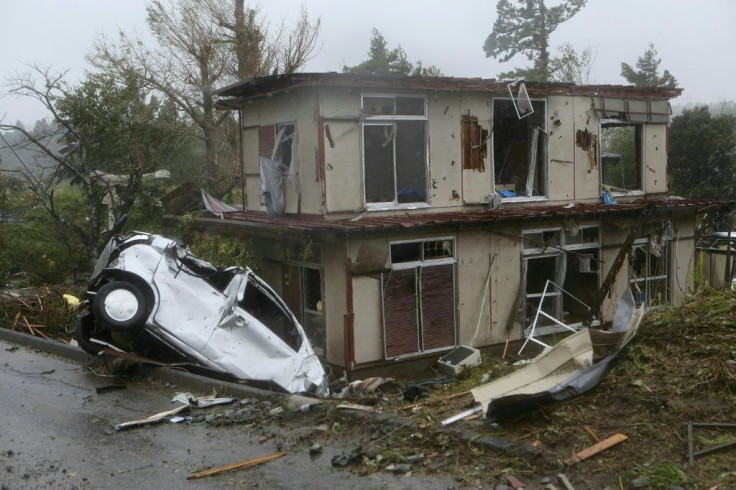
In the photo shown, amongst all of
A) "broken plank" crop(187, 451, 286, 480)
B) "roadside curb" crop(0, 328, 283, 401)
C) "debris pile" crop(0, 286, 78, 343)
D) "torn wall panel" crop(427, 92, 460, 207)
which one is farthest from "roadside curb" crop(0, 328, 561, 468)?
"torn wall panel" crop(427, 92, 460, 207)

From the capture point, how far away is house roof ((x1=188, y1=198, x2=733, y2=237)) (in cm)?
1209

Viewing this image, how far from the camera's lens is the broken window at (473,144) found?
14.2 m

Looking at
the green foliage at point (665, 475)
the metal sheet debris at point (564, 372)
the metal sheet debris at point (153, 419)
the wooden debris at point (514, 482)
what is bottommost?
the metal sheet debris at point (153, 419)

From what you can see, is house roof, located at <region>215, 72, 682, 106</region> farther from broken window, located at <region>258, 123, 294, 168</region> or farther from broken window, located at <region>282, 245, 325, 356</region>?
broken window, located at <region>282, 245, 325, 356</region>

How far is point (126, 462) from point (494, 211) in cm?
957

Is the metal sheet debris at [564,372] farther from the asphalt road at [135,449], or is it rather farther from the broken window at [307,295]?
the broken window at [307,295]

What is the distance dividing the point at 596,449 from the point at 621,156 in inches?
821

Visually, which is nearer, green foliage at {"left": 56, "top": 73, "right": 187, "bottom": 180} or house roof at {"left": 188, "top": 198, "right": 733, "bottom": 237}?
house roof at {"left": 188, "top": 198, "right": 733, "bottom": 237}

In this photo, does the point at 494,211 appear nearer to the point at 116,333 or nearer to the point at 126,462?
the point at 116,333

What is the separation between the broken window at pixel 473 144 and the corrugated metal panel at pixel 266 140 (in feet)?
12.7

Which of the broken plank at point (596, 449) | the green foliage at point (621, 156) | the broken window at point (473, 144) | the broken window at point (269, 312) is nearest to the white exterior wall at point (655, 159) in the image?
the green foliage at point (621, 156)

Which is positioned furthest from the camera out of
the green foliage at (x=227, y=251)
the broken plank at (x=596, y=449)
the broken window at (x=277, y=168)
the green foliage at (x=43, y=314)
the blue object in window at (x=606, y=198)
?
the blue object in window at (x=606, y=198)

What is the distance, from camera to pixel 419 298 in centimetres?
1339

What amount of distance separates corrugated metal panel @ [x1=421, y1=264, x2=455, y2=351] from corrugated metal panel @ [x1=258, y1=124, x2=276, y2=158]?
13.5 feet
